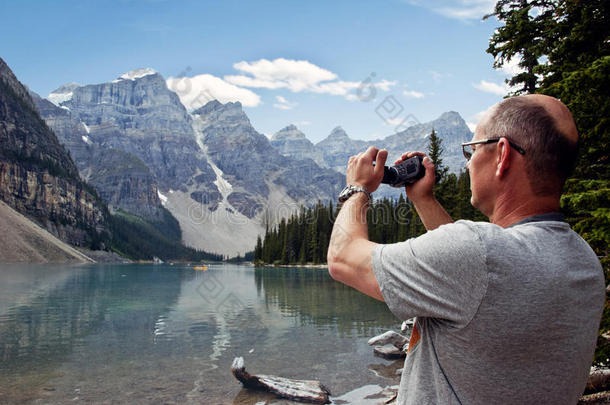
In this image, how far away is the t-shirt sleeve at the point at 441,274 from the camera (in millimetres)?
1457

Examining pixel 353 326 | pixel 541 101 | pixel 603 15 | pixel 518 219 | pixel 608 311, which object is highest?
pixel 603 15

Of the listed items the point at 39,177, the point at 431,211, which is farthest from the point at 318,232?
the point at 39,177

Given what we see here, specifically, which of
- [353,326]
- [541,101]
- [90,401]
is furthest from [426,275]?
[353,326]

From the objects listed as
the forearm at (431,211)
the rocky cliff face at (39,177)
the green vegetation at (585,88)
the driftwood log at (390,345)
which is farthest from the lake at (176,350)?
the rocky cliff face at (39,177)

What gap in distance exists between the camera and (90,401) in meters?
10.1

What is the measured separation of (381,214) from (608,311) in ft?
281

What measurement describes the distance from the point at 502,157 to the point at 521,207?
23cm

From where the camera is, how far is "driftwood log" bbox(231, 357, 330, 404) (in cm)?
1016

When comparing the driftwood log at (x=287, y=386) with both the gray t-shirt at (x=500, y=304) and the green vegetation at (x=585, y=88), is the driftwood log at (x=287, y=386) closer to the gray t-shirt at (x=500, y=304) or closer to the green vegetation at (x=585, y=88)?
the green vegetation at (x=585, y=88)

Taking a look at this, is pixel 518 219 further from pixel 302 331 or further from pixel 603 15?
pixel 302 331

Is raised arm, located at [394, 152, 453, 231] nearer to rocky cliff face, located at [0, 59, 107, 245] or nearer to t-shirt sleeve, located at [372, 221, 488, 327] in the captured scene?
t-shirt sleeve, located at [372, 221, 488, 327]

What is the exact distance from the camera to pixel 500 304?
4.79 feet

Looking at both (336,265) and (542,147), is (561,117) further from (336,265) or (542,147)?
(336,265)

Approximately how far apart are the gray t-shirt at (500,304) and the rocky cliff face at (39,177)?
173379 millimetres
